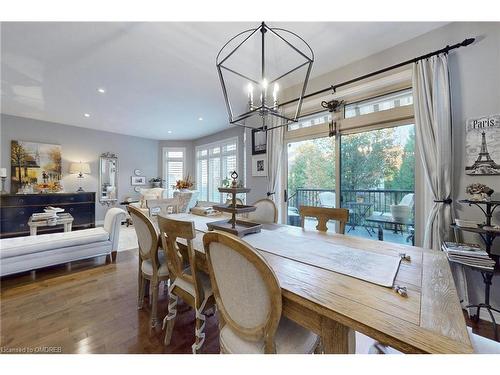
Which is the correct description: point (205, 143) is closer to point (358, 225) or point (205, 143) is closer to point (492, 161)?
point (358, 225)

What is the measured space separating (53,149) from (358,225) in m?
7.09

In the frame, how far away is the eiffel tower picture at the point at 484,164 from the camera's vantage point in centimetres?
184

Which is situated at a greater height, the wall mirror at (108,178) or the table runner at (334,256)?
the wall mirror at (108,178)

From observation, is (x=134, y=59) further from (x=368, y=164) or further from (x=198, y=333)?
(x=368, y=164)

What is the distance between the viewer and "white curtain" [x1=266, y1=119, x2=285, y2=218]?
3666mm

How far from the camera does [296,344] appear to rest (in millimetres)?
994

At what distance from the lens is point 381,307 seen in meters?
0.78

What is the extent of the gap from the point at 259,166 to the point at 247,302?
3.30 m

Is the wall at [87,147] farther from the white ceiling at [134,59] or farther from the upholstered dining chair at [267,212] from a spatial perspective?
the upholstered dining chair at [267,212]

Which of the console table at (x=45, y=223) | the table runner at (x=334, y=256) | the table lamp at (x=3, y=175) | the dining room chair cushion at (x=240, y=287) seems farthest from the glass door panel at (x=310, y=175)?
the table lamp at (x=3, y=175)

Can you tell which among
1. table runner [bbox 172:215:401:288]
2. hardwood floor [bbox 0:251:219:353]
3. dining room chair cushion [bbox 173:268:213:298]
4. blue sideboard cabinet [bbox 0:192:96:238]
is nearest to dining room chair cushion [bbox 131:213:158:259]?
dining room chair cushion [bbox 173:268:213:298]

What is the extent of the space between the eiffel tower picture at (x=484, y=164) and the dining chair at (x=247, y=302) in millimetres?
2144

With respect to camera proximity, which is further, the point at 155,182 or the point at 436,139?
the point at 155,182

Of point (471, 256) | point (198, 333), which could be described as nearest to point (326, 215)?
point (471, 256)
